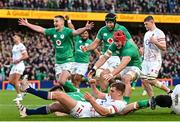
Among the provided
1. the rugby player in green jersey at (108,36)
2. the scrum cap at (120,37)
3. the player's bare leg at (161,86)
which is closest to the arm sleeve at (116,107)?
the scrum cap at (120,37)

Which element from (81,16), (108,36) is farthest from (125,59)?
(81,16)

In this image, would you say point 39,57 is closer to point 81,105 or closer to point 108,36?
point 108,36

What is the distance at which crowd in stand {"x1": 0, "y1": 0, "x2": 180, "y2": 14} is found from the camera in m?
41.0

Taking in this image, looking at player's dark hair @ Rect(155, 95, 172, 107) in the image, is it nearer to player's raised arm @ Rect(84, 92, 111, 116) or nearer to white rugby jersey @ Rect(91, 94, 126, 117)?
white rugby jersey @ Rect(91, 94, 126, 117)

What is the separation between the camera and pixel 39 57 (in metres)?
36.0

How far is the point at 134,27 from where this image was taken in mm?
49062

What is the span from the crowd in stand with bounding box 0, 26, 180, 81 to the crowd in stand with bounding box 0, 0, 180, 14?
226cm

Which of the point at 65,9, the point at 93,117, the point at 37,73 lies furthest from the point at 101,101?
the point at 65,9

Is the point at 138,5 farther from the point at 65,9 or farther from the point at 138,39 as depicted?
the point at 65,9

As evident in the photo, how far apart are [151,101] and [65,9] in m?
31.1

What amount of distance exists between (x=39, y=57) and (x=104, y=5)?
33.3 ft

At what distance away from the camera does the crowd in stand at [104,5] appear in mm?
40997

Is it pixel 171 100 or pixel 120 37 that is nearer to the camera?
pixel 171 100

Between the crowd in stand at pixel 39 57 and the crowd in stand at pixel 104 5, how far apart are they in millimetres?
2256
